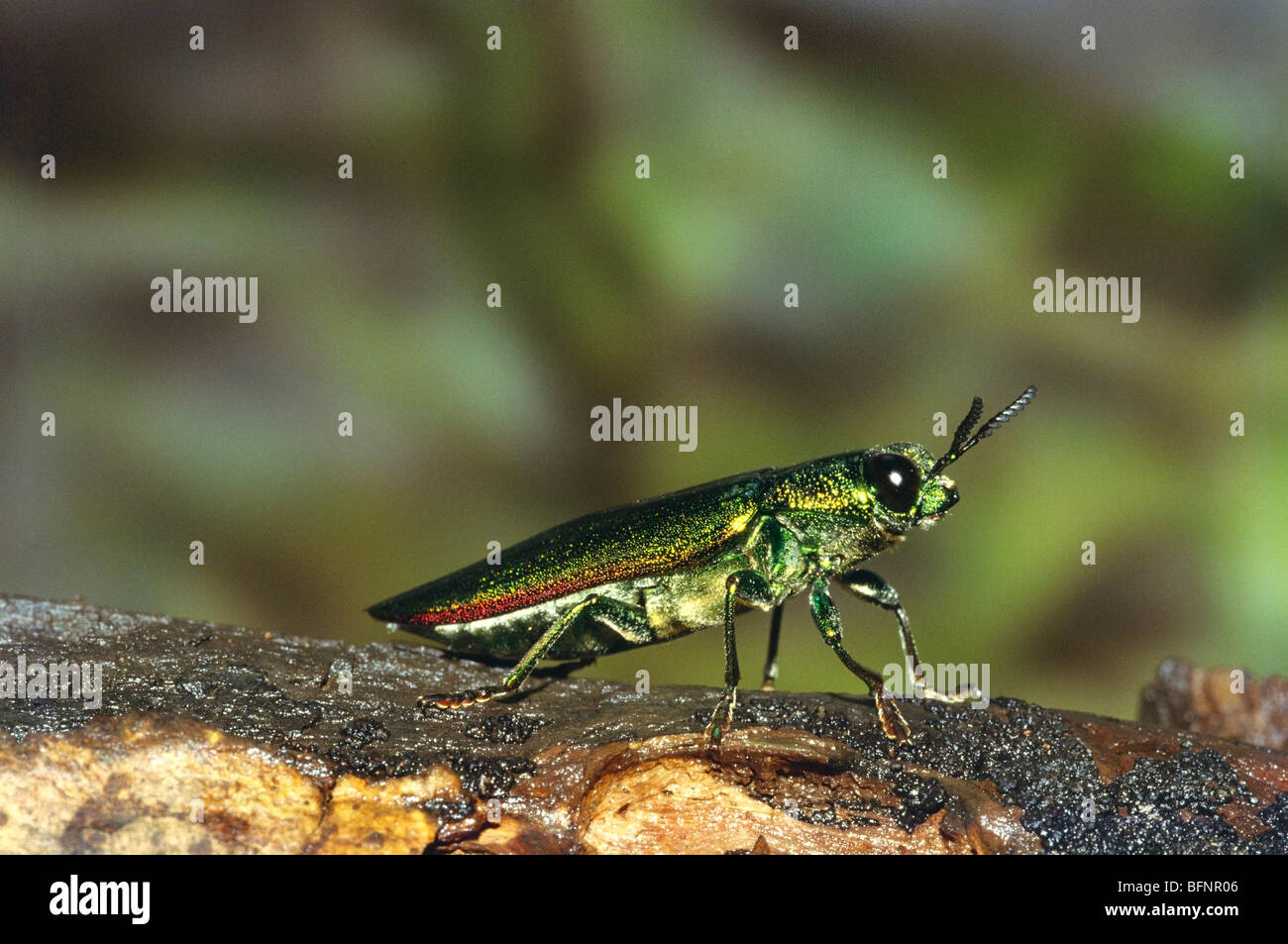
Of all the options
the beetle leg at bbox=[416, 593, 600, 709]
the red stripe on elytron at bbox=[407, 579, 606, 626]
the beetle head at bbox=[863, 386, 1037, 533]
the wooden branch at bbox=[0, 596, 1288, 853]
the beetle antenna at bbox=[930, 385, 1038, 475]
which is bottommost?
the wooden branch at bbox=[0, 596, 1288, 853]

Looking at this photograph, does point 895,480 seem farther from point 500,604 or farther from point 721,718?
point 500,604

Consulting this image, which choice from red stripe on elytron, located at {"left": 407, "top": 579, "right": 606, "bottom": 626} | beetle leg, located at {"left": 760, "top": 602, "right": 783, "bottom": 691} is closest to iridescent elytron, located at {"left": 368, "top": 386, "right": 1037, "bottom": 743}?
red stripe on elytron, located at {"left": 407, "top": 579, "right": 606, "bottom": 626}

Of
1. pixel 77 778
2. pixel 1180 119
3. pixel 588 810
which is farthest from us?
pixel 1180 119

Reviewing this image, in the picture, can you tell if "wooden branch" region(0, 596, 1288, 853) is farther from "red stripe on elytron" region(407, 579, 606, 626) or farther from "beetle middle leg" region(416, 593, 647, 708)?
"red stripe on elytron" region(407, 579, 606, 626)

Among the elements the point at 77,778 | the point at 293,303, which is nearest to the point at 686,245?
the point at 293,303

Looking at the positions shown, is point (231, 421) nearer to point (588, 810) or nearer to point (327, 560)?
point (327, 560)
